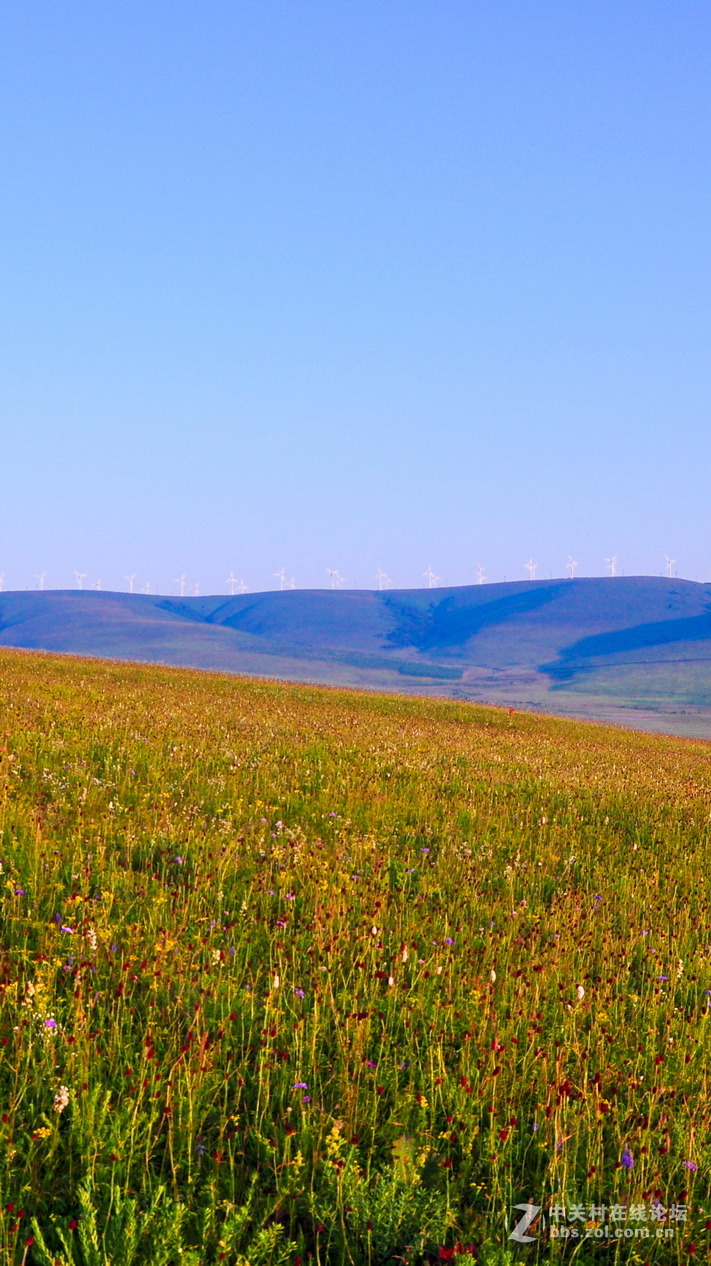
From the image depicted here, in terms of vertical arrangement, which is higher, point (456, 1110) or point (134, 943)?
point (134, 943)

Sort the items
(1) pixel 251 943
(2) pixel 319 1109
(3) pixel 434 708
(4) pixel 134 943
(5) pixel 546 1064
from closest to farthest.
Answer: (2) pixel 319 1109, (5) pixel 546 1064, (4) pixel 134 943, (1) pixel 251 943, (3) pixel 434 708

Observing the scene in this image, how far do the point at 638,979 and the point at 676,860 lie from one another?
12.3ft

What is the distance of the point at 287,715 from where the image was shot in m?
20.1

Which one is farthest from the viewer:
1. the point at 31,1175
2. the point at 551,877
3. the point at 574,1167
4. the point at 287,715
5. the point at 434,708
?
the point at 434,708

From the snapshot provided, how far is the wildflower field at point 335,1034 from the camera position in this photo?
323cm

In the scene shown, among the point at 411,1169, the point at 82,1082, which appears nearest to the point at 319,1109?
the point at 411,1169

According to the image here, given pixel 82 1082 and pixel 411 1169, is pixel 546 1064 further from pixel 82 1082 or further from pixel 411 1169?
pixel 82 1082

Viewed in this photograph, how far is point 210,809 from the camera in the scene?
890 cm

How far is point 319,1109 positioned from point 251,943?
6.15ft

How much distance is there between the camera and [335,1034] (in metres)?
4.41

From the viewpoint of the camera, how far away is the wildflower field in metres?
3.23

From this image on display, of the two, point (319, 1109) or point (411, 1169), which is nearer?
point (411, 1169)

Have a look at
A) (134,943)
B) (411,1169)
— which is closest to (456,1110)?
(411,1169)

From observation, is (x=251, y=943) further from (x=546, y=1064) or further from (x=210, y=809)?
(x=210, y=809)
